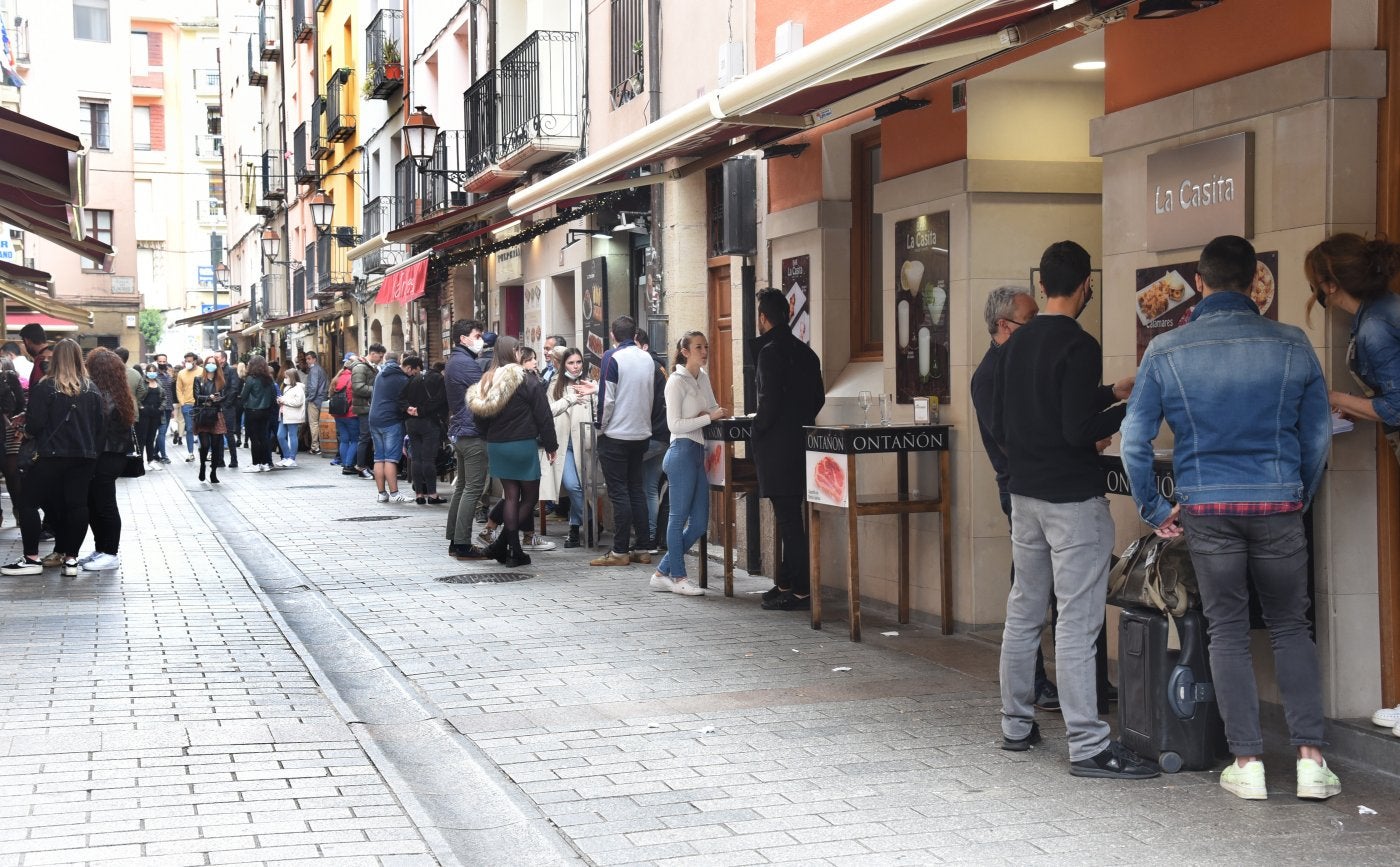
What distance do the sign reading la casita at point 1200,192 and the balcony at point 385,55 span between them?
74.4ft

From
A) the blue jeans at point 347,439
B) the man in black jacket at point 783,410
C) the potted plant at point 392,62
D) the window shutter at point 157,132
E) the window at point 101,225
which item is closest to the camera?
the man in black jacket at point 783,410

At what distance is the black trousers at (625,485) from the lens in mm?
12164

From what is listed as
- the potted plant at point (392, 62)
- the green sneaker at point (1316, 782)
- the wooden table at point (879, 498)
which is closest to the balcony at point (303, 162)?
the potted plant at point (392, 62)

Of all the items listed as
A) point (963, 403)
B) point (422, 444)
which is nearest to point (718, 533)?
point (963, 403)

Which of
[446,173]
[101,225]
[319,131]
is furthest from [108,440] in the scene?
[101,225]

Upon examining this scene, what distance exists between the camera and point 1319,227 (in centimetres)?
603

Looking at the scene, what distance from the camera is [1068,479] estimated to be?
5.94 metres

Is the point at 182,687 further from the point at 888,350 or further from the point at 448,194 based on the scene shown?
the point at 448,194

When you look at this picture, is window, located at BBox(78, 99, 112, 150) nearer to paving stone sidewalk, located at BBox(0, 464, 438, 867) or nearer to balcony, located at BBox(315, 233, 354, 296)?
balcony, located at BBox(315, 233, 354, 296)

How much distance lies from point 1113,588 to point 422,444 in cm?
1321

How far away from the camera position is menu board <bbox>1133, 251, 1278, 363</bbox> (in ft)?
22.3

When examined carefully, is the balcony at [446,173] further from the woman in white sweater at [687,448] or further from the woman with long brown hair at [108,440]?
the woman in white sweater at [687,448]

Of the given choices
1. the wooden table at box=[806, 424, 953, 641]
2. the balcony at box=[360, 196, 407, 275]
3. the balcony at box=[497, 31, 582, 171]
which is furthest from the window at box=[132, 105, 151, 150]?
the wooden table at box=[806, 424, 953, 641]

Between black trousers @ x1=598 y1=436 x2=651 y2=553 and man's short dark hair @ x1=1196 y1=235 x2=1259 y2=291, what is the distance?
693cm
